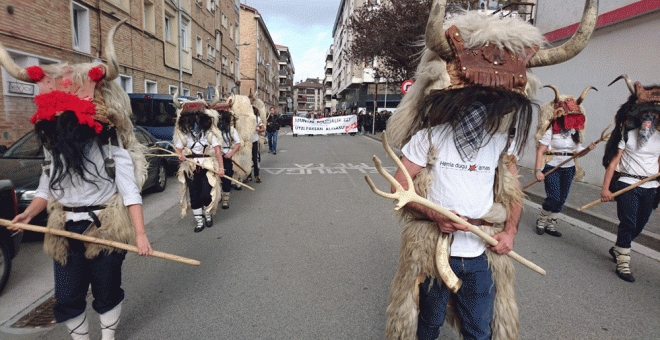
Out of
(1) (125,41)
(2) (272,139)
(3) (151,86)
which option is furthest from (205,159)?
(3) (151,86)

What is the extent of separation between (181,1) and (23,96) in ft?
44.6

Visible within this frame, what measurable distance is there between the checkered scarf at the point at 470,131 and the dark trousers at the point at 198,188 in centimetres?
444

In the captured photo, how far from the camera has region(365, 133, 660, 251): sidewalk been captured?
508cm

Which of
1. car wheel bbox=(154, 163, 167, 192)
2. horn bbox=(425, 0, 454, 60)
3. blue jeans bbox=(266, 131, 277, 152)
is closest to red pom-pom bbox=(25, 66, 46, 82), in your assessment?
horn bbox=(425, 0, 454, 60)

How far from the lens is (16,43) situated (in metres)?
9.32

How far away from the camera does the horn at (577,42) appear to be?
179 centimetres

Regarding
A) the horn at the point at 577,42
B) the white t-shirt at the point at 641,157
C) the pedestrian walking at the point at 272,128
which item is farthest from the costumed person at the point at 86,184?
the pedestrian walking at the point at 272,128

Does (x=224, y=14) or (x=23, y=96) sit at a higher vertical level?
(x=224, y=14)

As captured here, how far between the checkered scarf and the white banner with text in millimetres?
→ 25395

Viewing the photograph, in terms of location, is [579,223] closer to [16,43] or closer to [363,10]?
[16,43]

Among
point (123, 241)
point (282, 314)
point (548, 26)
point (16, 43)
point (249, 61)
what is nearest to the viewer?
point (123, 241)

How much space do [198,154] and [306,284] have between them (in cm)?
287

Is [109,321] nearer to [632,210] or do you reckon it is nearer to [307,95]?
[632,210]

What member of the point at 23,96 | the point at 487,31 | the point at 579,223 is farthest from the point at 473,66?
the point at 23,96
